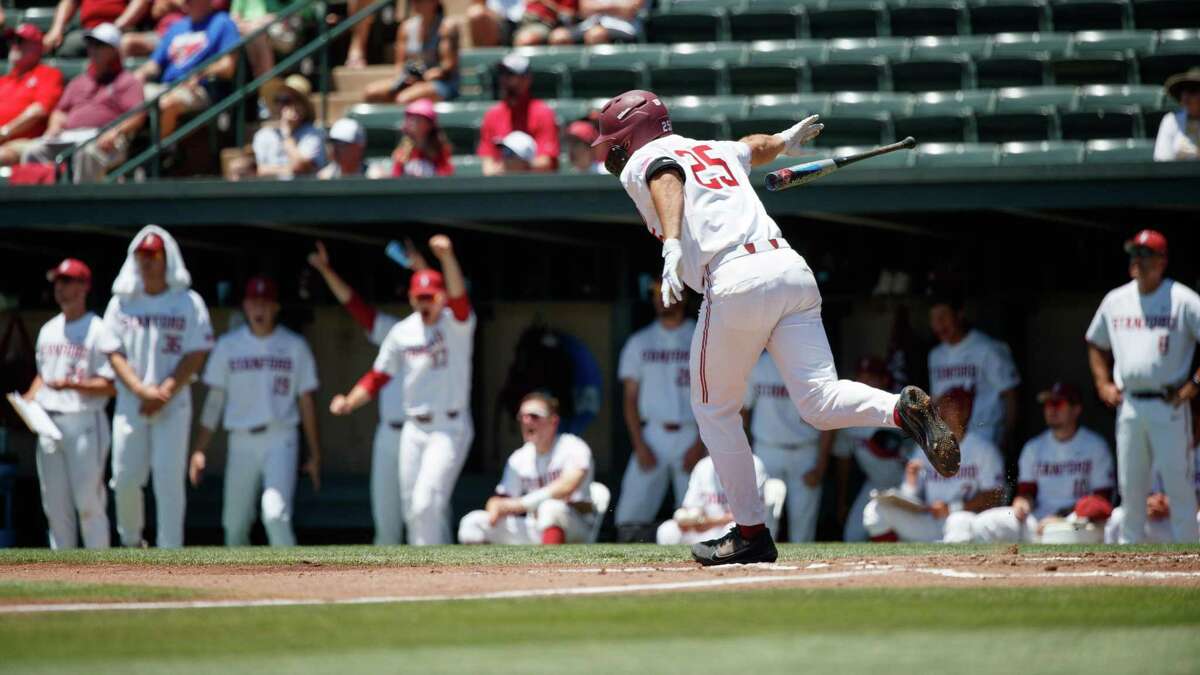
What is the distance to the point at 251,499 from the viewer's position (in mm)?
10406

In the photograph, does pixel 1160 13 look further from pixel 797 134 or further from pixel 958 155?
pixel 797 134

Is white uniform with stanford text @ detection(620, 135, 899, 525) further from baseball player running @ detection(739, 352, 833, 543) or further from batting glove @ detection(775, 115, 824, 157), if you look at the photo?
baseball player running @ detection(739, 352, 833, 543)

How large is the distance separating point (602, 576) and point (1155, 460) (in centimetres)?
433

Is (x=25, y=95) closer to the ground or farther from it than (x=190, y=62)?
closer to the ground

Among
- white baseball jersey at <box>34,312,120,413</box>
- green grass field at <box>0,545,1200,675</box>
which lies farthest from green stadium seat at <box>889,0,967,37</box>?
green grass field at <box>0,545,1200,675</box>

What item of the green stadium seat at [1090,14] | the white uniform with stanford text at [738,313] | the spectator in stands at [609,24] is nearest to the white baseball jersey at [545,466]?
the spectator in stands at [609,24]

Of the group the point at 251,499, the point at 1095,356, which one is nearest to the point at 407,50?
the point at 251,499

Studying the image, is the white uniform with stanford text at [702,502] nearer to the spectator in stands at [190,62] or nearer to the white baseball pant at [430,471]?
the white baseball pant at [430,471]

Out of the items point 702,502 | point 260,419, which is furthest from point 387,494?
point 702,502

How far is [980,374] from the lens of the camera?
32.8 ft

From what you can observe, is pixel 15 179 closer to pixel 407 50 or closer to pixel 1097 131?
pixel 407 50

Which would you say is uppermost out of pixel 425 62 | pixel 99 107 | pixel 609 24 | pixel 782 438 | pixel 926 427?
pixel 609 24

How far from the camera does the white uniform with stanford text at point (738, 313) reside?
5.51 meters

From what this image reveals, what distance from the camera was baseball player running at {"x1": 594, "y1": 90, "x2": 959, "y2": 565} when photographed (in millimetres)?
5484
